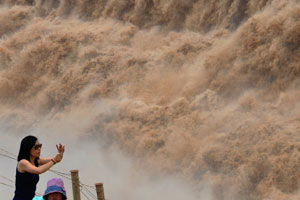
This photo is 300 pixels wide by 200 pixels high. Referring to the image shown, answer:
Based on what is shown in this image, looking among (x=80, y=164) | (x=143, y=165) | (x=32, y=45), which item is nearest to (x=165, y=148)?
(x=143, y=165)

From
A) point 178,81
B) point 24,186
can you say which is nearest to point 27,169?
point 24,186

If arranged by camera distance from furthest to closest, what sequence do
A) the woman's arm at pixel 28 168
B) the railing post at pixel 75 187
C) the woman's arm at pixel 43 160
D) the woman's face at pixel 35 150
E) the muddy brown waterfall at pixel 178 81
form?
the muddy brown waterfall at pixel 178 81
the railing post at pixel 75 187
the woman's arm at pixel 43 160
the woman's face at pixel 35 150
the woman's arm at pixel 28 168

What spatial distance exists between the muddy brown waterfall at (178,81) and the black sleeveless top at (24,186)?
591 cm

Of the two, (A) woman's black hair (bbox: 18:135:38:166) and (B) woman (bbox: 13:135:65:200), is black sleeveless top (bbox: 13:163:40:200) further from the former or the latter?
(A) woman's black hair (bbox: 18:135:38:166)

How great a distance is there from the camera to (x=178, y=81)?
11.5 metres

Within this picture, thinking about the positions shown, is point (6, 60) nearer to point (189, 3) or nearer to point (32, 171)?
point (189, 3)

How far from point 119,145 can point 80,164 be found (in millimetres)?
1129

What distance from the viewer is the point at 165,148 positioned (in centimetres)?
1043

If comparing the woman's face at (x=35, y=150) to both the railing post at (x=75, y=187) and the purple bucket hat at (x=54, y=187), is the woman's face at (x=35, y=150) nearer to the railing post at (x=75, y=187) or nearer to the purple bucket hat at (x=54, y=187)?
the purple bucket hat at (x=54, y=187)

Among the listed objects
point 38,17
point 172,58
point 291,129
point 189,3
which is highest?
point 38,17

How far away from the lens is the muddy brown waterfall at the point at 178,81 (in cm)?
916

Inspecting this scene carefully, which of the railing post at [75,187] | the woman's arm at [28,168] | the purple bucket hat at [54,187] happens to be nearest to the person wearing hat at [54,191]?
the purple bucket hat at [54,187]

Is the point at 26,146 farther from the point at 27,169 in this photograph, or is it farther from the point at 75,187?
the point at 75,187

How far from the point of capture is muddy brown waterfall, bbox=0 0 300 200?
361 inches
